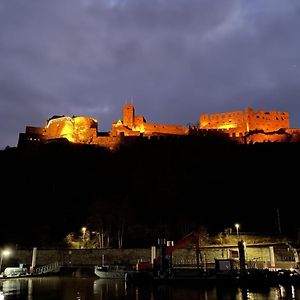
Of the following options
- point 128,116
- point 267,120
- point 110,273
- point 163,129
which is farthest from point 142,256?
point 267,120

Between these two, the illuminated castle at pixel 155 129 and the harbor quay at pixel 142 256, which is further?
the illuminated castle at pixel 155 129

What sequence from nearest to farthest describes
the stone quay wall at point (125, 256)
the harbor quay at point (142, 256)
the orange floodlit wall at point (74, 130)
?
the harbor quay at point (142, 256), the stone quay wall at point (125, 256), the orange floodlit wall at point (74, 130)

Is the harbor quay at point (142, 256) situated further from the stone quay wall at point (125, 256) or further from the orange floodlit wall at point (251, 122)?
the orange floodlit wall at point (251, 122)

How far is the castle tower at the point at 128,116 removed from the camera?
79688 millimetres

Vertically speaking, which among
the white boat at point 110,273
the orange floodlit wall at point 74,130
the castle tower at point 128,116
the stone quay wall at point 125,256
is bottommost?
the white boat at point 110,273

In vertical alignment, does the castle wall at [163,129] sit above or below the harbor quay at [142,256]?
above

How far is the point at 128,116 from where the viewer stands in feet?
263

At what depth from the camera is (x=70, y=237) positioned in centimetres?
4566

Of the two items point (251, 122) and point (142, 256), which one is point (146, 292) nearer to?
point (142, 256)

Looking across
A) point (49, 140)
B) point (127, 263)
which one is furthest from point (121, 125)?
point (127, 263)

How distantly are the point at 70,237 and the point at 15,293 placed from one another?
24.1m

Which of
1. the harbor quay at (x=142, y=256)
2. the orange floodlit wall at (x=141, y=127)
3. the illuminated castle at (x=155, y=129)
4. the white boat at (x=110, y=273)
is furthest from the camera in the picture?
the orange floodlit wall at (x=141, y=127)

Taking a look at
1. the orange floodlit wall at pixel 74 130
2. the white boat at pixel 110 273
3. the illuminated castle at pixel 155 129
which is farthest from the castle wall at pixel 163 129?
the white boat at pixel 110 273

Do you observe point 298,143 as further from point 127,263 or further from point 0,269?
point 0,269
